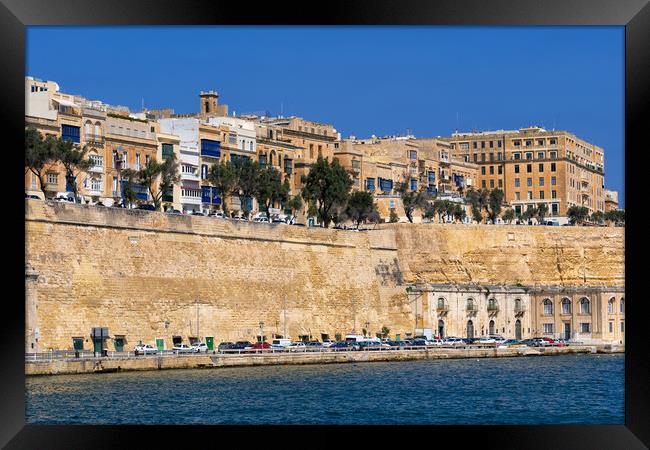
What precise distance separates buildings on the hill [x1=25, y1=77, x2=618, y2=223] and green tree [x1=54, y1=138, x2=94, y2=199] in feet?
2.53

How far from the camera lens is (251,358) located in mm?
32219

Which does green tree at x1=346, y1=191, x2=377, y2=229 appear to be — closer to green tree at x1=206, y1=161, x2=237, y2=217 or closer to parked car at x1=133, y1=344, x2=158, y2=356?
green tree at x1=206, y1=161, x2=237, y2=217

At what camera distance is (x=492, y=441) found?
9.36 meters

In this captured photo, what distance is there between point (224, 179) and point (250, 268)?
20.7 feet

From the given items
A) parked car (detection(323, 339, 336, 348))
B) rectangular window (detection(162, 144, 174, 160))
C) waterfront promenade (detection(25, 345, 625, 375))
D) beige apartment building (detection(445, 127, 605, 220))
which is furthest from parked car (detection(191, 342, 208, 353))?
beige apartment building (detection(445, 127, 605, 220))

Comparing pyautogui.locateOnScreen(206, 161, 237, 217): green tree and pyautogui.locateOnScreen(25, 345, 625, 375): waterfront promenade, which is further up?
pyautogui.locateOnScreen(206, 161, 237, 217): green tree


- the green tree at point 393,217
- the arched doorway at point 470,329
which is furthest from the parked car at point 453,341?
the green tree at point 393,217

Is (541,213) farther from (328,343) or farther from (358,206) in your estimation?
(328,343)

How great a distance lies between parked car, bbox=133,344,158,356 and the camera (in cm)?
3028

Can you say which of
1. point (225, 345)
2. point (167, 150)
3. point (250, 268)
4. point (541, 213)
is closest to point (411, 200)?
point (541, 213)

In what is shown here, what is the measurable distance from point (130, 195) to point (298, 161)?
1655cm

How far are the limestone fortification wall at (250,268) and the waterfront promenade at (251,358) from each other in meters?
1.89

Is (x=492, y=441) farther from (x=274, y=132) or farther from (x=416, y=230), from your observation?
(x=274, y=132)
